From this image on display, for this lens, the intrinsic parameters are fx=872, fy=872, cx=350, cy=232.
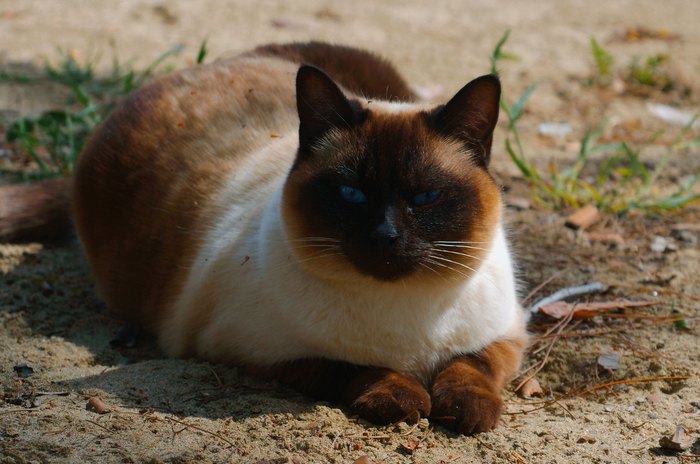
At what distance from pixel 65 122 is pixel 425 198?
124 inches

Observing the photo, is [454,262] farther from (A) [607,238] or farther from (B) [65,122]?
(B) [65,122]

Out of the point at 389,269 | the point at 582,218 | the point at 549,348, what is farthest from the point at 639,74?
the point at 389,269

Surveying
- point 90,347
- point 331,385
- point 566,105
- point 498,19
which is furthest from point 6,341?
point 498,19

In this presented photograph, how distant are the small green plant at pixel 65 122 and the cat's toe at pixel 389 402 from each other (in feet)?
8.35

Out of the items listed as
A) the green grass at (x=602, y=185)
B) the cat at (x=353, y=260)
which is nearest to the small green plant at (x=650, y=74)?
the green grass at (x=602, y=185)

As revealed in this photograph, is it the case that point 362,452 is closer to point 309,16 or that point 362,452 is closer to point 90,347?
point 90,347

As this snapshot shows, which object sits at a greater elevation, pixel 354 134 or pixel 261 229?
pixel 354 134

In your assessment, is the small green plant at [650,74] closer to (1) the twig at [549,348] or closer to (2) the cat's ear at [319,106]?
(1) the twig at [549,348]

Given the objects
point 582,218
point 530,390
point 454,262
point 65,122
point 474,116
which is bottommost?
point 530,390

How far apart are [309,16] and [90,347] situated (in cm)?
469

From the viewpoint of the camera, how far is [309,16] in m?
7.50

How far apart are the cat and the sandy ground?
0.43ft

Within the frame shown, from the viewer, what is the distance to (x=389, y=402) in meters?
2.77

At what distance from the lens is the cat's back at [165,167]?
144 inches
